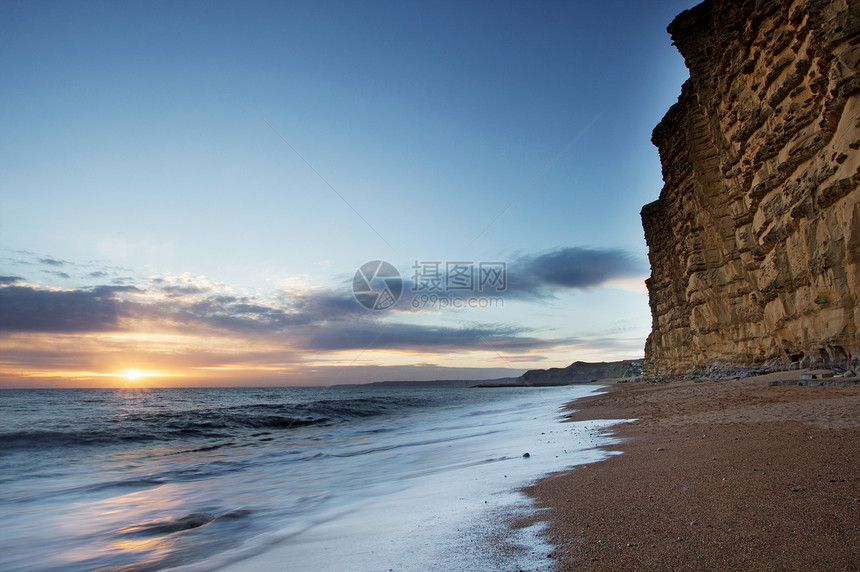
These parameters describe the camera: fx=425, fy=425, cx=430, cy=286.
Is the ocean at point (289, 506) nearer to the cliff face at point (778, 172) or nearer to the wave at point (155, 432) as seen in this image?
the wave at point (155, 432)

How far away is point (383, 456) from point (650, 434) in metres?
5.08

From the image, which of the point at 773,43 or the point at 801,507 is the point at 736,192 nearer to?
the point at 773,43

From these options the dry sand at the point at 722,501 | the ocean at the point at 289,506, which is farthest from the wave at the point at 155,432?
the dry sand at the point at 722,501

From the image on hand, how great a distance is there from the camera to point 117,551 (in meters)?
3.90

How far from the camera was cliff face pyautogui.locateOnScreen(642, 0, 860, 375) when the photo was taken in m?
9.20

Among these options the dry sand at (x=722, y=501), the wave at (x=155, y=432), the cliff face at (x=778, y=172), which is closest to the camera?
the dry sand at (x=722, y=501)

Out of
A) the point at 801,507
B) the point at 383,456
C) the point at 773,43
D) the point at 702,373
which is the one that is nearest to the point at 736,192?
the point at 773,43

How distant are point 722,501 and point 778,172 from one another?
12.4 meters

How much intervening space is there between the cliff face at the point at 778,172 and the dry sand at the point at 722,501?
6.13 m

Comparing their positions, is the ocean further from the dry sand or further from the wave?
the wave

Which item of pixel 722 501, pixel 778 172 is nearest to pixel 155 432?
pixel 722 501

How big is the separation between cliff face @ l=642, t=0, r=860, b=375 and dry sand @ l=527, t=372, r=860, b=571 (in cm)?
613

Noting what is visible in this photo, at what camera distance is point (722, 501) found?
2744 millimetres

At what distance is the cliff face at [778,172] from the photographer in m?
9.20
